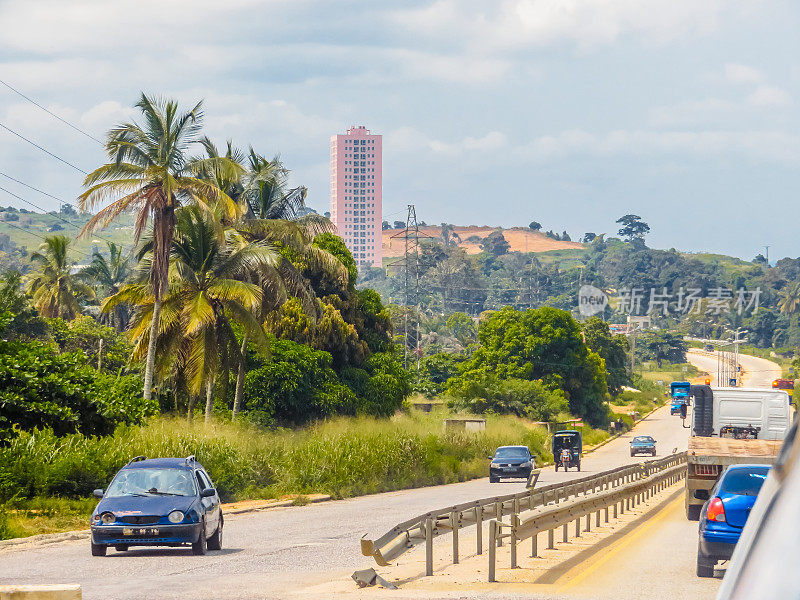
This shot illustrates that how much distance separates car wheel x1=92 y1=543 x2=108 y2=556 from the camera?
742 inches

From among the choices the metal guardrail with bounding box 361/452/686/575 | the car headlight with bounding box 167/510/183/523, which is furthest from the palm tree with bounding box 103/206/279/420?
the car headlight with bounding box 167/510/183/523

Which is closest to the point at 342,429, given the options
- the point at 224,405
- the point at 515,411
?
the point at 224,405

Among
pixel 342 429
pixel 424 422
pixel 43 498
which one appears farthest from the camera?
pixel 424 422

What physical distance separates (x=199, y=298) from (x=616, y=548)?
77.5 feet

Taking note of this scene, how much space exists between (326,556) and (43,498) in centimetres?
979

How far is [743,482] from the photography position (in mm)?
14688

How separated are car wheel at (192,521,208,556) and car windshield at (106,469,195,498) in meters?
0.63

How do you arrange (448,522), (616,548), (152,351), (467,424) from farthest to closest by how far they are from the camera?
(467,424) < (152,351) < (616,548) < (448,522)

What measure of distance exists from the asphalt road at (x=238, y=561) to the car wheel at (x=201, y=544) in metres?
0.14

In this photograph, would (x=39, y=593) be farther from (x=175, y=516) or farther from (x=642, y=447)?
(x=642, y=447)

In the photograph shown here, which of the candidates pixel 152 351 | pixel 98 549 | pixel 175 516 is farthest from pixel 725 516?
pixel 152 351

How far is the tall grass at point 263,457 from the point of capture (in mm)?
27781

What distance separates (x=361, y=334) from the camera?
6016cm

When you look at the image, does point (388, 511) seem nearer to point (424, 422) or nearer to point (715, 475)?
point (715, 475)
